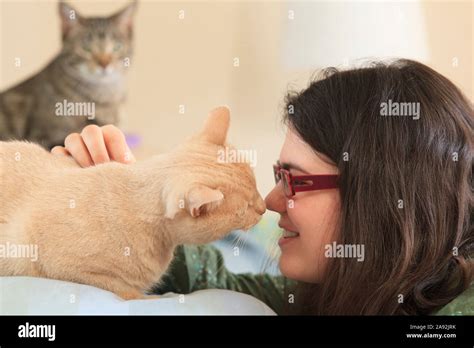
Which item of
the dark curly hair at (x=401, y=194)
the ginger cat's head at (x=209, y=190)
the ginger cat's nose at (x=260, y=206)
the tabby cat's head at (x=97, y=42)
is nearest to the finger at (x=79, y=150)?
the ginger cat's head at (x=209, y=190)

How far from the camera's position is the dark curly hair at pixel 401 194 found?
95 centimetres

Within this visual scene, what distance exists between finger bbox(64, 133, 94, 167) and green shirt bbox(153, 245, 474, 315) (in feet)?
1.09

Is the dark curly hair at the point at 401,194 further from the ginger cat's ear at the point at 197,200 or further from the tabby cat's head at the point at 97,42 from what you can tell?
the tabby cat's head at the point at 97,42

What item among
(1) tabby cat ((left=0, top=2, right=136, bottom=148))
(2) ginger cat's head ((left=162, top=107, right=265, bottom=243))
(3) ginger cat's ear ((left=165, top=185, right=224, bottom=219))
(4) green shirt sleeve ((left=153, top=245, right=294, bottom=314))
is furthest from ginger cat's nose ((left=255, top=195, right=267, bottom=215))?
(1) tabby cat ((left=0, top=2, right=136, bottom=148))

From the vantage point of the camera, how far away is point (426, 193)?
958 millimetres

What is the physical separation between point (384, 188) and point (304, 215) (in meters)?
0.15

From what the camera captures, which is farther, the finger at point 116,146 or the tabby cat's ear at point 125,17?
the tabby cat's ear at point 125,17

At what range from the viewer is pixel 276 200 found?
108cm

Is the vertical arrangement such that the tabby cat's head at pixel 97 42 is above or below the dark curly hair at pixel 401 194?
above

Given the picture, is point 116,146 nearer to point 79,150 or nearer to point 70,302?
point 79,150

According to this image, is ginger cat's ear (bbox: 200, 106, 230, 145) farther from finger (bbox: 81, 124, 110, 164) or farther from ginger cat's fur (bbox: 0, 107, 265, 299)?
finger (bbox: 81, 124, 110, 164)

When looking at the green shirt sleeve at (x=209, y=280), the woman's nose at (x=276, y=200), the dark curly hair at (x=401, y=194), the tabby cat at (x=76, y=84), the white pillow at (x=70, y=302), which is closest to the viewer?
the white pillow at (x=70, y=302)

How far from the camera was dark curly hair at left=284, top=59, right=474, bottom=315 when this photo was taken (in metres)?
0.95

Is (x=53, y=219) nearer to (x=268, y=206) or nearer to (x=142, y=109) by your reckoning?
(x=268, y=206)
